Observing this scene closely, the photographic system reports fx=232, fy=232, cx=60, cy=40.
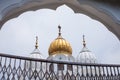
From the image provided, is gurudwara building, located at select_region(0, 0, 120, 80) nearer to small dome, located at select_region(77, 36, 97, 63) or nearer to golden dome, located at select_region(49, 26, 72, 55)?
golden dome, located at select_region(49, 26, 72, 55)

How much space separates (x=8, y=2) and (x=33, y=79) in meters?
0.94

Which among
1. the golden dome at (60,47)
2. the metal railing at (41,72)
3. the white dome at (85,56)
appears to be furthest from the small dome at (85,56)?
the metal railing at (41,72)

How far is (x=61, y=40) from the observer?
1252cm

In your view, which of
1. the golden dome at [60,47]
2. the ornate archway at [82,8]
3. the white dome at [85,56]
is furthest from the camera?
the white dome at [85,56]

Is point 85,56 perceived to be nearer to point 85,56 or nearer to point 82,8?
point 85,56

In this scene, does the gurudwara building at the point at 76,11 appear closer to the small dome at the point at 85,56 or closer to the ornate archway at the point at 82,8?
the ornate archway at the point at 82,8

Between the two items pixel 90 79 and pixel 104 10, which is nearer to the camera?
pixel 104 10

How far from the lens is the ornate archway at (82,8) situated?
2.18 metres

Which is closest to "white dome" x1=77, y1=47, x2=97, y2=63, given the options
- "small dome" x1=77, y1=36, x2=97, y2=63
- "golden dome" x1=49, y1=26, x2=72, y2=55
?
"small dome" x1=77, y1=36, x2=97, y2=63

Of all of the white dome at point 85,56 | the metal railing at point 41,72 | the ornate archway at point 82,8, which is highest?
the white dome at point 85,56

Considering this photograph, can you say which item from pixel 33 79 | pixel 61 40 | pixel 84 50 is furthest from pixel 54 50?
pixel 33 79

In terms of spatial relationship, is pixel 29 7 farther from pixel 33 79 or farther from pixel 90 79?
pixel 90 79

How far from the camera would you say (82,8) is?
2.60m

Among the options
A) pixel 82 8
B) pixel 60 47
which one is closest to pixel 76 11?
pixel 82 8
